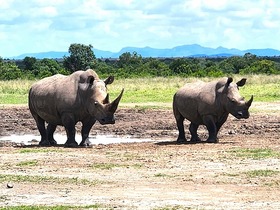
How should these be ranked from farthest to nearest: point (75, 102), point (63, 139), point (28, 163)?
point (63, 139) < point (75, 102) < point (28, 163)

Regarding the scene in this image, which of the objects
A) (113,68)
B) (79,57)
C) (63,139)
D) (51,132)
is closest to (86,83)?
(51,132)

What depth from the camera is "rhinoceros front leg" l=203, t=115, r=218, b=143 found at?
71.3ft

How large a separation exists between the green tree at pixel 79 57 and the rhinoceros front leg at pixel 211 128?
56108 millimetres

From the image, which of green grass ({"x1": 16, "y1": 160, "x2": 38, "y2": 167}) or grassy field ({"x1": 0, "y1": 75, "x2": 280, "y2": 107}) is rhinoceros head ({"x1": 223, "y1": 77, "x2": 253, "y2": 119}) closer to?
green grass ({"x1": 16, "y1": 160, "x2": 38, "y2": 167})

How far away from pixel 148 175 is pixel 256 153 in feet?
12.7

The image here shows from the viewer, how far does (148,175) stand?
50.7ft

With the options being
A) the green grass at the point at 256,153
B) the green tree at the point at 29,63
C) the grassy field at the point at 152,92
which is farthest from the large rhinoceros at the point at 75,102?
the green tree at the point at 29,63

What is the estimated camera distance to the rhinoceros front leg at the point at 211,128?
21719 millimetres

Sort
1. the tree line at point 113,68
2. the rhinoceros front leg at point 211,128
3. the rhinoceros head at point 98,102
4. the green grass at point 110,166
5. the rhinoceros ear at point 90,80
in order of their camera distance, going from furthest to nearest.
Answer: the tree line at point 113,68, the rhinoceros front leg at point 211,128, the rhinoceros ear at point 90,80, the rhinoceros head at point 98,102, the green grass at point 110,166

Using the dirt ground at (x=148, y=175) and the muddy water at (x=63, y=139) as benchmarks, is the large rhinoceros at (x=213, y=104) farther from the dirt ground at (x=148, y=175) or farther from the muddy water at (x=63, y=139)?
the muddy water at (x=63, y=139)

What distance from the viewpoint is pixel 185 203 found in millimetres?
12430

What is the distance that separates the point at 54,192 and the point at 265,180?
3691 mm

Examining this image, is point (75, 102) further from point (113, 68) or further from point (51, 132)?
point (113, 68)

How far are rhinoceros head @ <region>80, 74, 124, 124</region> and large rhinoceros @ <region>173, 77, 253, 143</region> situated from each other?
2.43m
